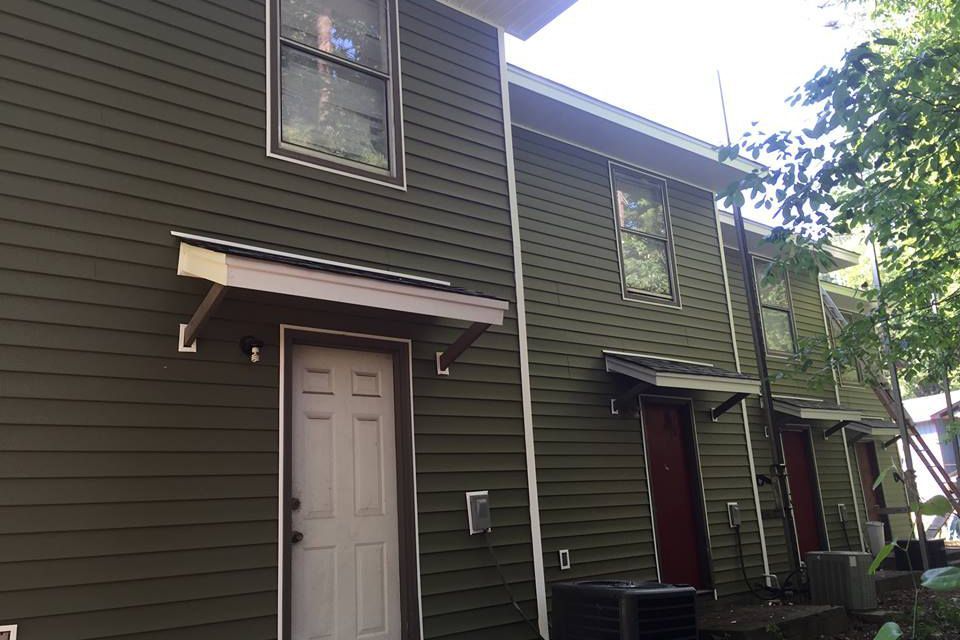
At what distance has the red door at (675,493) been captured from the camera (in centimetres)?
737

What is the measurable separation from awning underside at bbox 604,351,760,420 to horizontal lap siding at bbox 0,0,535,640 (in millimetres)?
2194

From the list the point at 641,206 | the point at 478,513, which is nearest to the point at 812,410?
the point at 641,206

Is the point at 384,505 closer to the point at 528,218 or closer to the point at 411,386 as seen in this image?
the point at 411,386

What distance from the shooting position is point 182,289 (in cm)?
419

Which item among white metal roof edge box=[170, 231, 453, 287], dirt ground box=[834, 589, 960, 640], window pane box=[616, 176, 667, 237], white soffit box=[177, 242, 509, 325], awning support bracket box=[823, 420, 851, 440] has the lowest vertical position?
dirt ground box=[834, 589, 960, 640]

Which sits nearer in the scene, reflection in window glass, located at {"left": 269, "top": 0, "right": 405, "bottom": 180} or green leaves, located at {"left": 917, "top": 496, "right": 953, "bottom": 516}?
green leaves, located at {"left": 917, "top": 496, "right": 953, "bottom": 516}

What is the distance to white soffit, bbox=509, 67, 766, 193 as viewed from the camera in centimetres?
711

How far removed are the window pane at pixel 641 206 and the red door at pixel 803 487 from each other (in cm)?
395

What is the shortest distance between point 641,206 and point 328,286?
523cm

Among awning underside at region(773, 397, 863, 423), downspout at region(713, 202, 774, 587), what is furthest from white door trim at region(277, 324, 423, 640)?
awning underside at region(773, 397, 863, 423)

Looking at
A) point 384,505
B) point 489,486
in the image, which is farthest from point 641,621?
point 384,505

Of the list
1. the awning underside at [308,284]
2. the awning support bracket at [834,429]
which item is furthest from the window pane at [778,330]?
the awning underside at [308,284]

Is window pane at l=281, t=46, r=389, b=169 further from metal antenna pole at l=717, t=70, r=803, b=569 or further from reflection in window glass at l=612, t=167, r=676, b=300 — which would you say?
metal antenna pole at l=717, t=70, r=803, b=569

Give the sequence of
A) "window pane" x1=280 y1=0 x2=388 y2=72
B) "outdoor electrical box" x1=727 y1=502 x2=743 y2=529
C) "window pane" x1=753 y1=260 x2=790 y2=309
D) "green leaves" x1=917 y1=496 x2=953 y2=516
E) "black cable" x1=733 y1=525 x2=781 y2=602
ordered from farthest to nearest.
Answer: "window pane" x1=753 y1=260 x2=790 y2=309 → "outdoor electrical box" x1=727 y1=502 x2=743 y2=529 → "black cable" x1=733 y1=525 x2=781 y2=602 → "window pane" x1=280 y1=0 x2=388 y2=72 → "green leaves" x1=917 y1=496 x2=953 y2=516
